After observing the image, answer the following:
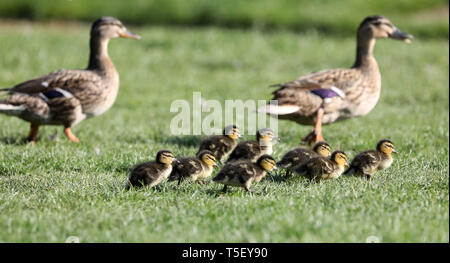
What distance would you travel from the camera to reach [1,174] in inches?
268

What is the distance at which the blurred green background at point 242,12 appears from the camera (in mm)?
21812

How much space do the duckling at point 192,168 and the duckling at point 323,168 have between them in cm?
95

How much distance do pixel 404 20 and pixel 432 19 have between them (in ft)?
3.86

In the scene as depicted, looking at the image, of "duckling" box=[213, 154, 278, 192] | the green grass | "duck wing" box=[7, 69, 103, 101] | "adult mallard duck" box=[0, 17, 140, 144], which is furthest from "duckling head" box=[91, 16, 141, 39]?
"duckling" box=[213, 154, 278, 192]

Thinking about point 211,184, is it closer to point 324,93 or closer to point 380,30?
point 324,93

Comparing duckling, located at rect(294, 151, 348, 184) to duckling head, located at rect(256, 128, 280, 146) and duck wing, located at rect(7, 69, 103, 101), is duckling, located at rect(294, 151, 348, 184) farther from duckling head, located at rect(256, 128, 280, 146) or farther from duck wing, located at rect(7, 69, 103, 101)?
duck wing, located at rect(7, 69, 103, 101)

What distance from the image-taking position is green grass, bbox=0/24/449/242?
485 cm

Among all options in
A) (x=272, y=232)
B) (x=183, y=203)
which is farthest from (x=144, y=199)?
(x=272, y=232)

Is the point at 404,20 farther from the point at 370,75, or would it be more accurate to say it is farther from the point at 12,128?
the point at 12,128

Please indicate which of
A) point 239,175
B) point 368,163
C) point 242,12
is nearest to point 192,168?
point 239,175

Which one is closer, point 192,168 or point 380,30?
point 192,168

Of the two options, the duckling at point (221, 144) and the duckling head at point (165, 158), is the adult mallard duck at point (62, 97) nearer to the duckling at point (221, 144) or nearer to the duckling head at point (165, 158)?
the duckling at point (221, 144)

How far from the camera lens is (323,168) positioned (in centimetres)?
630

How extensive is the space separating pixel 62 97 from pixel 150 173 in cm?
336
